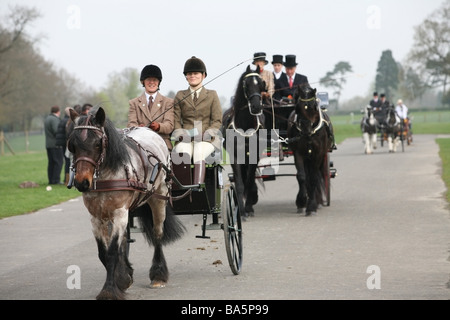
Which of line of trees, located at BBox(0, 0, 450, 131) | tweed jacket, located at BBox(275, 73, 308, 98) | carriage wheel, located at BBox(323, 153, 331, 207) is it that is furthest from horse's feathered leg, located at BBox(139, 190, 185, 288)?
line of trees, located at BBox(0, 0, 450, 131)

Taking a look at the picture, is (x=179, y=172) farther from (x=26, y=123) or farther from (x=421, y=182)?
(x=26, y=123)

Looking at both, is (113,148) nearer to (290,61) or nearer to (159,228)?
(159,228)

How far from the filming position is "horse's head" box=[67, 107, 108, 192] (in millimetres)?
6855

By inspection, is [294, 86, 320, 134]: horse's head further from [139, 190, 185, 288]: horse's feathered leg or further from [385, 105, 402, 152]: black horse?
[385, 105, 402, 152]: black horse

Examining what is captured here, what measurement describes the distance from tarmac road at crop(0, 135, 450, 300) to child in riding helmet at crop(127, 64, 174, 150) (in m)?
1.67

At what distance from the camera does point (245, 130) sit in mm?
13102

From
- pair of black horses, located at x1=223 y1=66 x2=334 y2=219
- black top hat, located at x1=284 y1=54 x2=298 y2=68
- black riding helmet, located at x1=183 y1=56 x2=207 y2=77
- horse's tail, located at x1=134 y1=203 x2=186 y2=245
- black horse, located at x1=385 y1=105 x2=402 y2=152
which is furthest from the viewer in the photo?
black horse, located at x1=385 y1=105 x2=402 y2=152

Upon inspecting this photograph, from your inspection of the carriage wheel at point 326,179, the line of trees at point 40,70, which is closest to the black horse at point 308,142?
the carriage wheel at point 326,179

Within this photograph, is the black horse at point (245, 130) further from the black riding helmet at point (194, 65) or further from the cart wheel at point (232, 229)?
the cart wheel at point (232, 229)

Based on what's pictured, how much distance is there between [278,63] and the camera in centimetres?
1561

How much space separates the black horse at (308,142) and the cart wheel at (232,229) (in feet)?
16.1

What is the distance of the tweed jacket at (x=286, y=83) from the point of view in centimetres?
1527

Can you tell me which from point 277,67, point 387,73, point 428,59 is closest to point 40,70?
point 428,59
